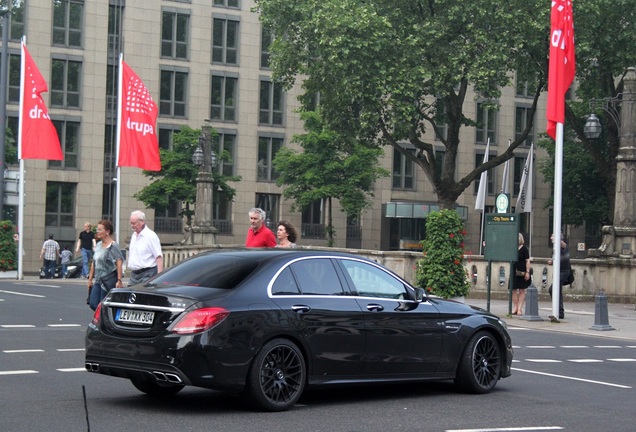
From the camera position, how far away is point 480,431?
31.4 feet

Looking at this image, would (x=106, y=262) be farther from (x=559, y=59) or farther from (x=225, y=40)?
(x=225, y=40)

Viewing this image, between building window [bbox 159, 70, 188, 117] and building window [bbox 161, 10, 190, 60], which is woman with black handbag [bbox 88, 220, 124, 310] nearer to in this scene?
building window [bbox 159, 70, 188, 117]

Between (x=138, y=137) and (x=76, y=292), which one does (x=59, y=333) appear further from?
(x=138, y=137)

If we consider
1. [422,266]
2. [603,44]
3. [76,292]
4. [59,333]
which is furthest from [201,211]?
[59,333]

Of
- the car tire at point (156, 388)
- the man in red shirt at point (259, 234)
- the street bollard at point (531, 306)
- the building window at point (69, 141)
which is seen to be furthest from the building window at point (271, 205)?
the car tire at point (156, 388)

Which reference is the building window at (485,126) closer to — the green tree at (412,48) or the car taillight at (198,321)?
the green tree at (412,48)

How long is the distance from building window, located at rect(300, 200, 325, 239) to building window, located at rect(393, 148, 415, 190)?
5378 millimetres

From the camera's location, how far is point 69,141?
6269cm

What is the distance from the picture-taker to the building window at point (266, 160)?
67.8 metres

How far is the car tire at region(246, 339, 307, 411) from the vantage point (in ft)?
33.1

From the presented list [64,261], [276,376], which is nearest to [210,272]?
[276,376]

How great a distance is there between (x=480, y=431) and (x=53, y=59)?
2189 inches

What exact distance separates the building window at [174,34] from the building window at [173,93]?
1024 millimetres

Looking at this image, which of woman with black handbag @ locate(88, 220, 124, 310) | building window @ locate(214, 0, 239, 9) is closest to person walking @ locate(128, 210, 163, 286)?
woman with black handbag @ locate(88, 220, 124, 310)
